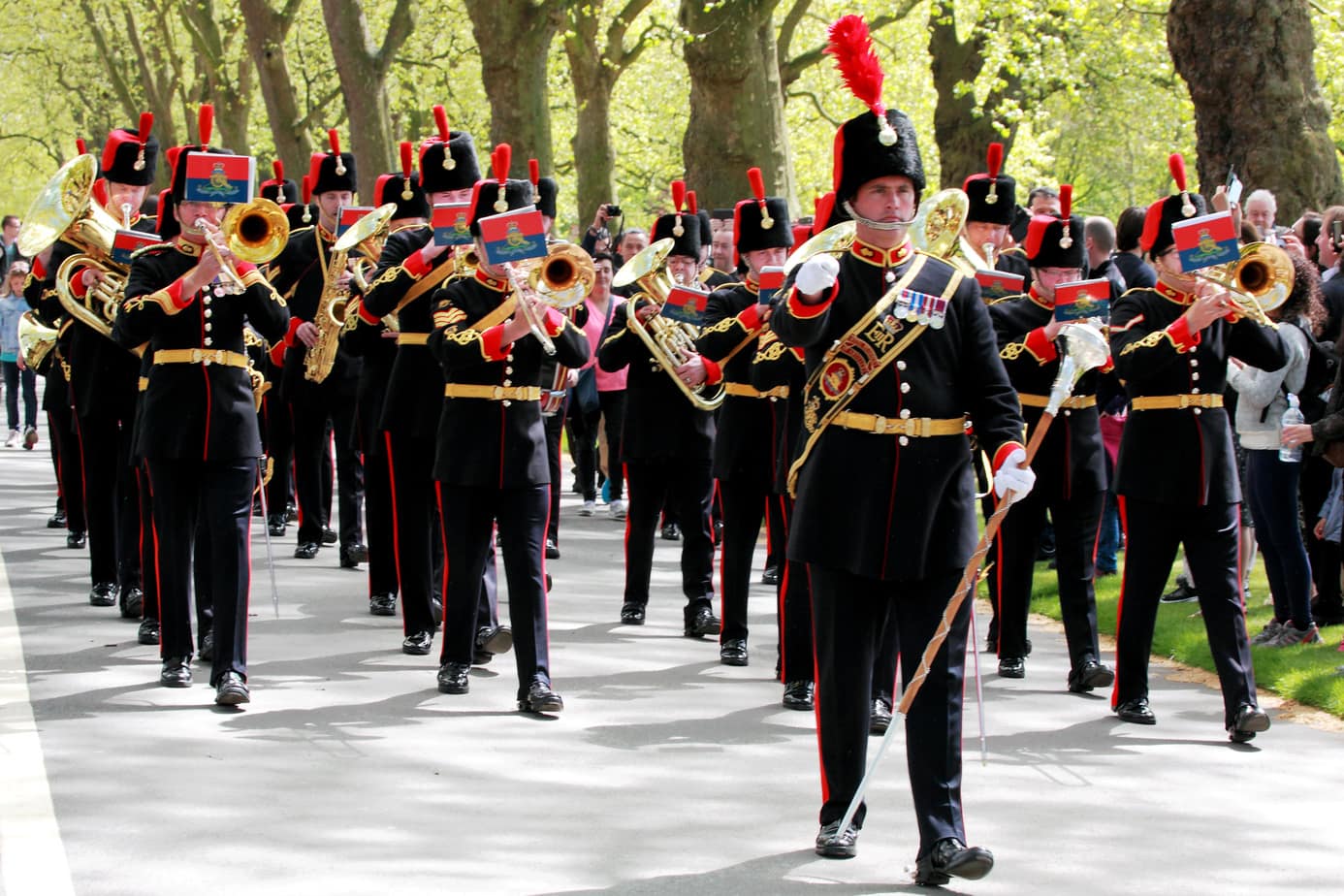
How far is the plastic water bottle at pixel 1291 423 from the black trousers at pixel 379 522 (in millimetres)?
4547

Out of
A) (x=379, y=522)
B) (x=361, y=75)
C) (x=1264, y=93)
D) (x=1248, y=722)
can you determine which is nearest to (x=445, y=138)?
(x=379, y=522)

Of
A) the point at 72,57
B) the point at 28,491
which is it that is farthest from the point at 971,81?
the point at 72,57

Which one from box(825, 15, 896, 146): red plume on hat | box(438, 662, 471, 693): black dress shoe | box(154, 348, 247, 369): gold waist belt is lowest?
box(438, 662, 471, 693): black dress shoe

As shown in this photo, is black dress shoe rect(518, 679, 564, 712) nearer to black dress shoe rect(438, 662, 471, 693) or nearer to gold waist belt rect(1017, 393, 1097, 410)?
black dress shoe rect(438, 662, 471, 693)

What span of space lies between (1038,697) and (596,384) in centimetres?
765

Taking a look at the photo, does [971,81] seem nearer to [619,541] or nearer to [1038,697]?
[619,541]

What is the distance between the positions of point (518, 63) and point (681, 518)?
12532 mm

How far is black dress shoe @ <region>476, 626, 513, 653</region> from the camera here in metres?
9.52

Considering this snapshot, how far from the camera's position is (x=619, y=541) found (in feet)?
49.7

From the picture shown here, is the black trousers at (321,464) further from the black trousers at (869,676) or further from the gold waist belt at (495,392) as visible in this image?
the black trousers at (869,676)

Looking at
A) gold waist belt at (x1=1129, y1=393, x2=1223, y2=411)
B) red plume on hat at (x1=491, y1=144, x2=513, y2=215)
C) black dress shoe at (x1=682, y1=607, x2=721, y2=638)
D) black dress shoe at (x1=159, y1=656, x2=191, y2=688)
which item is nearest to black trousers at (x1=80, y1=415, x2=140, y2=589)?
black dress shoe at (x1=159, y1=656, x2=191, y2=688)

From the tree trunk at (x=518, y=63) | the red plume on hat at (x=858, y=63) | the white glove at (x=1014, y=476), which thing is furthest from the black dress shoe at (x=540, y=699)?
the tree trunk at (x=518, y=63)

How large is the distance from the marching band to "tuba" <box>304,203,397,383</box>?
27 millimetres

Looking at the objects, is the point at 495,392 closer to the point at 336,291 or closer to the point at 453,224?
the point at 453,224
